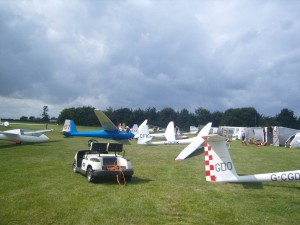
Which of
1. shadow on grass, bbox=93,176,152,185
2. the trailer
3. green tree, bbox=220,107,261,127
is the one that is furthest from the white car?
green tree, bbox=220,107,261,127

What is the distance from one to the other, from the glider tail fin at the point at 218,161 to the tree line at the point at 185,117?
294 feet

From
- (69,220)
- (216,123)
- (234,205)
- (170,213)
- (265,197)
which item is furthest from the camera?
(216,123)

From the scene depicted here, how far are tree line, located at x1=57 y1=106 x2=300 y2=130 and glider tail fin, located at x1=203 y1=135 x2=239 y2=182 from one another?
3525 inches

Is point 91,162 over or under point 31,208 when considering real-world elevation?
over

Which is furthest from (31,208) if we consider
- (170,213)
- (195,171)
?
(195,171)

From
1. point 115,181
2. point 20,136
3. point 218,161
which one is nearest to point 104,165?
point 115,181

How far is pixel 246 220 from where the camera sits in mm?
5938

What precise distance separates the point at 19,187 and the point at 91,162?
93.0 inches

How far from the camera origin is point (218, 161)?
8516 millimetres

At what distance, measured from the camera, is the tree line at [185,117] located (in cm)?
10125

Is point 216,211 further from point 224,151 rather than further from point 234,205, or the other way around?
point 224,151

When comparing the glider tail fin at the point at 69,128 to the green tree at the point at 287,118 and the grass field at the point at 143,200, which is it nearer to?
the grass field at the point at 143,200

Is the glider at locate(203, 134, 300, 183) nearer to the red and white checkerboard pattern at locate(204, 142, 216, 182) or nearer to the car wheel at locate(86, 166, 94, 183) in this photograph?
the red and white checkerboard pattern at locate(204, 142, 216, 182)

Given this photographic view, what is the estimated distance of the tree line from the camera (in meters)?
101
